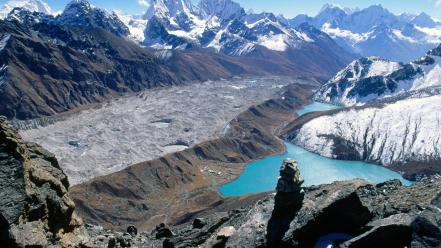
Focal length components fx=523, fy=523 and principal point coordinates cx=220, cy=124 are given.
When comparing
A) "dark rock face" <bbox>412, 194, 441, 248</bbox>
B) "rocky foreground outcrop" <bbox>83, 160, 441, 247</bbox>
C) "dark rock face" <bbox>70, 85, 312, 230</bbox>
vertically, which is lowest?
"dark rock face" <bbox>70, 85, 312, 230</bbox>

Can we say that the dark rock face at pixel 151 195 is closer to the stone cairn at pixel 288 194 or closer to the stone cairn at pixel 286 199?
the stone cairn at pixel 286 199

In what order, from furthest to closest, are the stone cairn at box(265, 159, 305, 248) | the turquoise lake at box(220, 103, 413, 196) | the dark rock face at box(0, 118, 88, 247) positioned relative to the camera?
1. the turquoise lake at box(220, 103, 413, 196)
2. the stone cairn at box(265, 159, 305, 248)
3. the dark rock face at box(0, 118, 88, 247)

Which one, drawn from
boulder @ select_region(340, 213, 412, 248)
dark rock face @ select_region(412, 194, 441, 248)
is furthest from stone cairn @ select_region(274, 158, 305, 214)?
dark rock face @ select_region(412, 194, 441, 248)

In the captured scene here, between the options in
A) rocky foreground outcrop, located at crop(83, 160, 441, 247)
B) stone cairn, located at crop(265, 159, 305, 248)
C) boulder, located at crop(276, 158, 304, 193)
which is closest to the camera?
rocky foreground outcrop, located at crop(83, 160, 441, 247)

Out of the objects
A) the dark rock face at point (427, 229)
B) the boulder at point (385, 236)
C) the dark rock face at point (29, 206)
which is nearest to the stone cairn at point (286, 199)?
the boulder at point (385, 236)

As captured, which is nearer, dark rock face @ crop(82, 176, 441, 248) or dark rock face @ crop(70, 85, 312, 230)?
dark rock face @ crop(82, 176, 441, 248)

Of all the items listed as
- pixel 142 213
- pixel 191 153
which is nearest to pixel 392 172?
pixel 191 153

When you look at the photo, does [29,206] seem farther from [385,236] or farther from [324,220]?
[385,236]

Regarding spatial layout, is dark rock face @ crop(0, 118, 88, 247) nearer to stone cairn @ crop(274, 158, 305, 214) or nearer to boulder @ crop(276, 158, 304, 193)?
stone cairn @ crop(274, 158, 305, 214)
